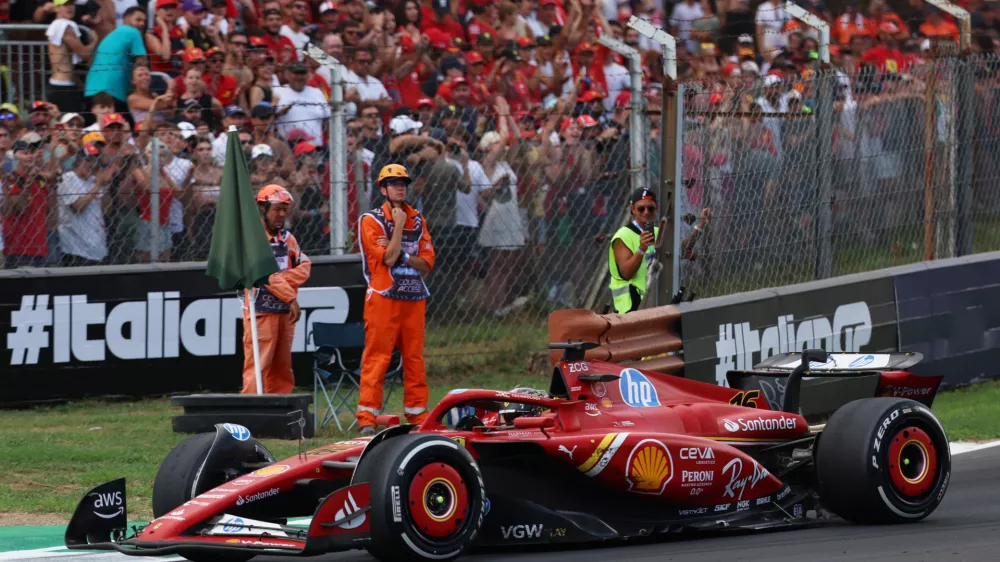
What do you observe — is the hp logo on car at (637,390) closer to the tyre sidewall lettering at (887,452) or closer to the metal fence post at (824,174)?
the tyre sidewall lettering at (887,452)

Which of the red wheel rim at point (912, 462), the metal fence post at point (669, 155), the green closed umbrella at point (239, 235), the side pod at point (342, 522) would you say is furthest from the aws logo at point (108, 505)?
the metal fence post at point (669, 155)

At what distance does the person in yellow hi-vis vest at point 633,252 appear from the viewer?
10.6 meters

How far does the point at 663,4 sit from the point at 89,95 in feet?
24.7

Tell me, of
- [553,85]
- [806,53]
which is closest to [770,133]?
[806,53]

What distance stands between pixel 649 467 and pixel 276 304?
4.91 metres

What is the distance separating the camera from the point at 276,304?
11.0 metres

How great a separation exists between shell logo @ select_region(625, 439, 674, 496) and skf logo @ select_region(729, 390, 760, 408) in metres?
1.11

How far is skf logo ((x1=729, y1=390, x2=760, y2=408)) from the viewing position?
25.2 ft

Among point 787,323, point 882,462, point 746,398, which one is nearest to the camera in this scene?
point 882,462

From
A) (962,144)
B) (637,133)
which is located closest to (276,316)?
(637,133)

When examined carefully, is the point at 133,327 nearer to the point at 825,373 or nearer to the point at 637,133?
the point at 637,133

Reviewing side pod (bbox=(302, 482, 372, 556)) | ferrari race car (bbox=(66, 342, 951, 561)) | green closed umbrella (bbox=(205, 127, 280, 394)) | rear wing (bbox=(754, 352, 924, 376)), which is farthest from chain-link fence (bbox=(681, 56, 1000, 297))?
side pod (bbox=(302, 482, 372, 556))

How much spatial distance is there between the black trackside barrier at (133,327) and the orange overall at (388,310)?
1.70 m

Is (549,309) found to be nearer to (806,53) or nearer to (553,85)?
(553,85)
